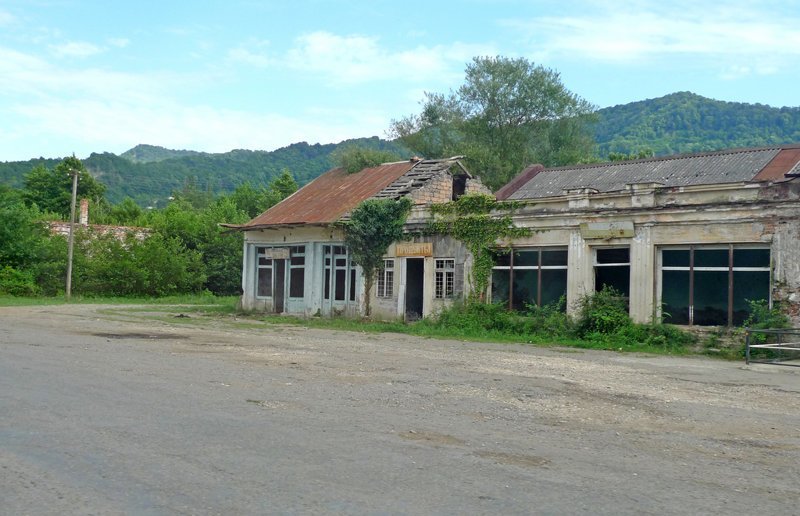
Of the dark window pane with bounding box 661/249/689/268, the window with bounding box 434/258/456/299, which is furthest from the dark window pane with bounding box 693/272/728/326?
the window with bounding box 434/258/456/299

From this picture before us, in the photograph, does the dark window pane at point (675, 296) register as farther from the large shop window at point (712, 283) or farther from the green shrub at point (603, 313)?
the green shrub at point (603, 313)

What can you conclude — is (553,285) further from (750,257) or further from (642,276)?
(750,257)

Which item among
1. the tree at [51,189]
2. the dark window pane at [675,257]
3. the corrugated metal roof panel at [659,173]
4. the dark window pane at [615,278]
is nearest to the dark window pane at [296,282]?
the corrugated metal roof panel at [659,173]

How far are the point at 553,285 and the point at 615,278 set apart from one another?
2148 millimetres

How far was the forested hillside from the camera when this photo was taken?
121 metres

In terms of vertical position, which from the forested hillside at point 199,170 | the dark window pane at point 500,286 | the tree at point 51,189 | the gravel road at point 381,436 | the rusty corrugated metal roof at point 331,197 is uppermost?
the forested hillside at point 199,170

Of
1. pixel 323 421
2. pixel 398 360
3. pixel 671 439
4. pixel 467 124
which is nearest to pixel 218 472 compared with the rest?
pixel 323 421

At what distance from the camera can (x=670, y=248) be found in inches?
906

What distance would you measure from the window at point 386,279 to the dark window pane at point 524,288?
224 inches

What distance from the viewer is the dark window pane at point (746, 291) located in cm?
2136

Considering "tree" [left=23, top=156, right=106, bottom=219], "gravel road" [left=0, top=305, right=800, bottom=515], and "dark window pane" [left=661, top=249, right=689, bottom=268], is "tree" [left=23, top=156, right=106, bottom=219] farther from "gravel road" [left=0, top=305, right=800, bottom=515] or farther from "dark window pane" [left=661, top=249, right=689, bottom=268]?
"gravel road" [left=0, top=305, right=800, bottom=515]

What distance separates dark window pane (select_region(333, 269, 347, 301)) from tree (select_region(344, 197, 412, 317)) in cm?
179

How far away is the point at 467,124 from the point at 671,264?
3540 centimetres

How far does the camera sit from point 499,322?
26.5m
